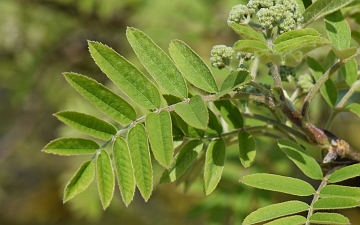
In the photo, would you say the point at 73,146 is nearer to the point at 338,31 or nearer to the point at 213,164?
the point at 213,164

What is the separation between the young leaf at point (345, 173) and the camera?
814mm

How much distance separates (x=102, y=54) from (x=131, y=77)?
0.07 m

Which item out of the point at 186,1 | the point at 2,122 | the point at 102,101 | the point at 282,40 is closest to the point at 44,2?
the point at 186,1

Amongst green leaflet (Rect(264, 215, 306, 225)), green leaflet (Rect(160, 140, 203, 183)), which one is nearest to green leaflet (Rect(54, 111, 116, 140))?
green leaflet (Rect(160, 140, 203, 183))

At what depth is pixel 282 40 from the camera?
0.77m

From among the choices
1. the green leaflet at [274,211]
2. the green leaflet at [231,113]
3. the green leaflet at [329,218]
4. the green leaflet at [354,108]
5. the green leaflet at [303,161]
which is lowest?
the green leaflet at [329,218]

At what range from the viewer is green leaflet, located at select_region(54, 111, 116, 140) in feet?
2.77

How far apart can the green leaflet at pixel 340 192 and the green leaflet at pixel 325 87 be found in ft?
0.87

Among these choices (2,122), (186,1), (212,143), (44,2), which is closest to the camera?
(212,143)

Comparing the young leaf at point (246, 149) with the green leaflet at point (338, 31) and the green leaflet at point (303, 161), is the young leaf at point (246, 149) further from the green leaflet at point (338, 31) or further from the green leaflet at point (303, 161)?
the green leaflet at point (338, 31)

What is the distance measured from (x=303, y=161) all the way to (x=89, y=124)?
407 millimetres

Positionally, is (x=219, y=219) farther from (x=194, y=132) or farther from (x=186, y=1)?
(x=186, y=1)

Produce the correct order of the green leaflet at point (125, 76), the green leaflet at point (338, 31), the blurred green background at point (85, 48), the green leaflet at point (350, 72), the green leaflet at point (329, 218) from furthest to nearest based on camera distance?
the blurred green background at point (85, 48) → the green leaflet at point (350, 72) → the green leaflet at point (338, 31) → the green leaflet at point (125, 76) → the green leaflet at point (329, 218)

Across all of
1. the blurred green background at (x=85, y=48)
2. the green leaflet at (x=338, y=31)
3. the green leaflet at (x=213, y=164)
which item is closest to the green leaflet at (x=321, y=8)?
the green leaflet at (x=338, y=31)
